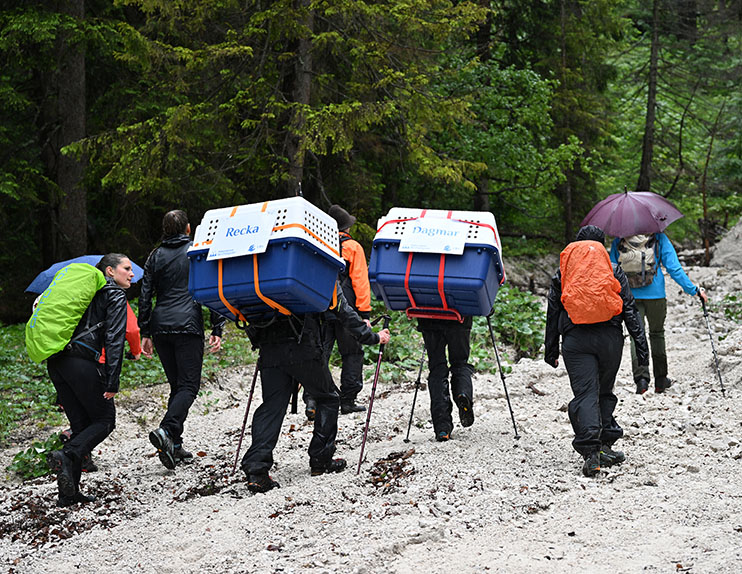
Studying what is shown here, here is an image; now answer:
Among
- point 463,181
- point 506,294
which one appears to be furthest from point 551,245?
point 463,181

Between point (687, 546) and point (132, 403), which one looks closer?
point (687, 546)

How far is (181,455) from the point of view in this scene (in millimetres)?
7555

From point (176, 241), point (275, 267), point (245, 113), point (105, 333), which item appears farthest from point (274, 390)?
point (245, 113)

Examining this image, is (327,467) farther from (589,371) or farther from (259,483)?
(589,371)

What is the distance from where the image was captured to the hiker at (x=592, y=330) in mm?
6320

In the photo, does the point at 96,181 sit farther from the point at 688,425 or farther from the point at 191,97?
the point at 688,425

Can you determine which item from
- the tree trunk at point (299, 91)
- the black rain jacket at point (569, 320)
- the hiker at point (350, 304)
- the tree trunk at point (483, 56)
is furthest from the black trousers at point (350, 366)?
the tree trunk at point (483, 56)

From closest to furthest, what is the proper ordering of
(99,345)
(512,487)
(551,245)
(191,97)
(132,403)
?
(512,487)
(99,345)
(132,403)
(191,97)
(551,245)

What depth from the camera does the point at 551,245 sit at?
24.5 meters

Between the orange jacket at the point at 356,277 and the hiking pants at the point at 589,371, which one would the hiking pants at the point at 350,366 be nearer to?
the orange jacket at the point at 356,277

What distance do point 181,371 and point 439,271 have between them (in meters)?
2.57

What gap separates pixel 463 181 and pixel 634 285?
6.03 meters

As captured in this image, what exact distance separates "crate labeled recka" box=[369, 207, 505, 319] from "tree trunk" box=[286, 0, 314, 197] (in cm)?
722

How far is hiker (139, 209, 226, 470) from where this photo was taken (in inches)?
282
